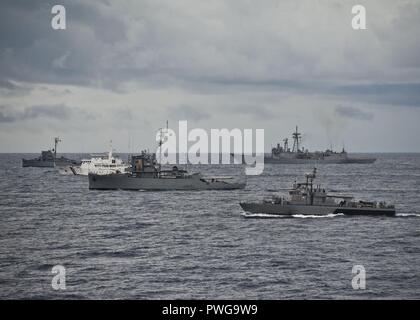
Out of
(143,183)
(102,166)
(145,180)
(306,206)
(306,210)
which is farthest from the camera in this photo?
(102,166)

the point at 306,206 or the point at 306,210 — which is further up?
the point at 306,206

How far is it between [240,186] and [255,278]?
8798 cm

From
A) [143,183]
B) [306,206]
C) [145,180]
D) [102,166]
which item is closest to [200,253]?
[306,206]

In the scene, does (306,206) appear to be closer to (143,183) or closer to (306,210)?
(306,210)

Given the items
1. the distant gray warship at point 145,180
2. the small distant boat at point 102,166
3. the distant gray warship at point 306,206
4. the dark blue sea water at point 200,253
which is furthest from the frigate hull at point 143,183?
the distant gray warship at point 306,206

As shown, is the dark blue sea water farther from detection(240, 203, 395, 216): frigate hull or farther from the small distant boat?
the small distant boat

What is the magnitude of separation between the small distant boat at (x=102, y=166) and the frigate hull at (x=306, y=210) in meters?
97.1

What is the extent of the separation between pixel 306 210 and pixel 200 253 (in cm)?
2630

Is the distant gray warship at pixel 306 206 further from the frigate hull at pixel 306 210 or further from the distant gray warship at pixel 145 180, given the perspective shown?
the distant gray warship at pixel 145 180

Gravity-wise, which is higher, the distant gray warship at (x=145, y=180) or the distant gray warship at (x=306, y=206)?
the distant gray warship at (x=145, y=180)

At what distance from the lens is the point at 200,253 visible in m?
50.0

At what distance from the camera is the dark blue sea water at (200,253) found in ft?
123

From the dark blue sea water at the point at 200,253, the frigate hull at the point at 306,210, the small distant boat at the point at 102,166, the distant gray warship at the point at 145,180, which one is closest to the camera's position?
the dark blue sea water at the point at 200,253
